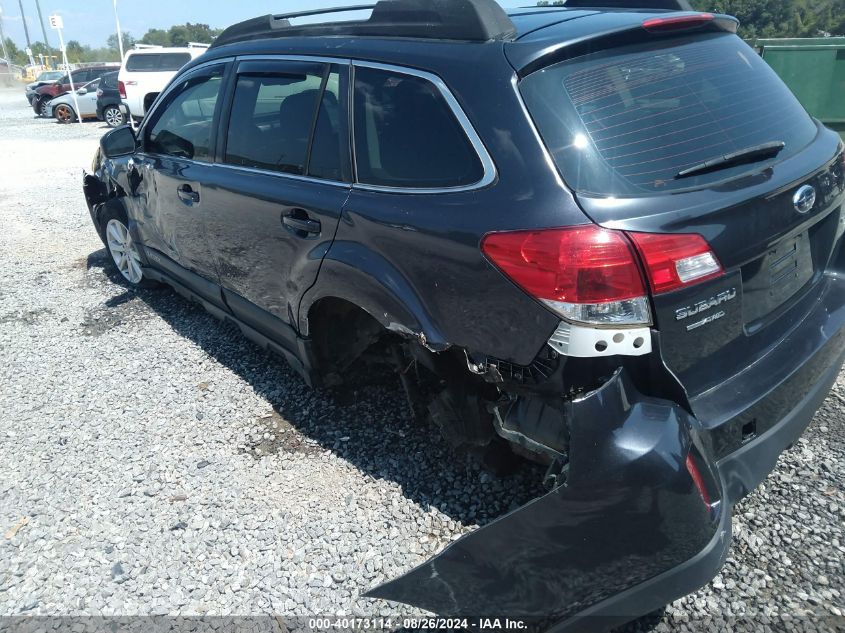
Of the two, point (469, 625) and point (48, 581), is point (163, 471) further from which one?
point (469, 625)

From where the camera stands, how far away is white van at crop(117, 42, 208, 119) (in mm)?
17484

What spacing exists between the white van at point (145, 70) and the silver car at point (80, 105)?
15.1 ft

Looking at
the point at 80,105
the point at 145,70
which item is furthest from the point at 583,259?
the point at 80,105

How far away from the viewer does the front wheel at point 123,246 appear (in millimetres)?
5102

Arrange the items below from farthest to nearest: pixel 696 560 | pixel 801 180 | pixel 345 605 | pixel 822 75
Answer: pixel 822 75 < pixel 345 605 < pixel 801 180 < pixel 696 560

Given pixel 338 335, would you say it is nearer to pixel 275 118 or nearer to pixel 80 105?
pixel 275 118

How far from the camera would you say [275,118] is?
3.16 metres

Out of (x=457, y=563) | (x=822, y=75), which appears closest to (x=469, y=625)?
(x=457, y=563)

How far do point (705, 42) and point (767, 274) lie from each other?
985 mm

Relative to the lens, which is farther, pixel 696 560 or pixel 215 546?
pixel 215 546

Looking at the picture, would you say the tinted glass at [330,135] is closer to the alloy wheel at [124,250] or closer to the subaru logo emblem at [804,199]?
the subaru logo emblem at [804,199]

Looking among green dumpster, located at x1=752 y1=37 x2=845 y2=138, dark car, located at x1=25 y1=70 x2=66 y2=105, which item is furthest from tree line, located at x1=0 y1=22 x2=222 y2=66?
green dumpster, located at x1=752 y1=37 x2=845 y2=138

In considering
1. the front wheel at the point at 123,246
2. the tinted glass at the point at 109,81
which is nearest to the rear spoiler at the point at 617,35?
the front wheel at the point at 123,246

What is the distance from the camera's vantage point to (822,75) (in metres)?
9.45
